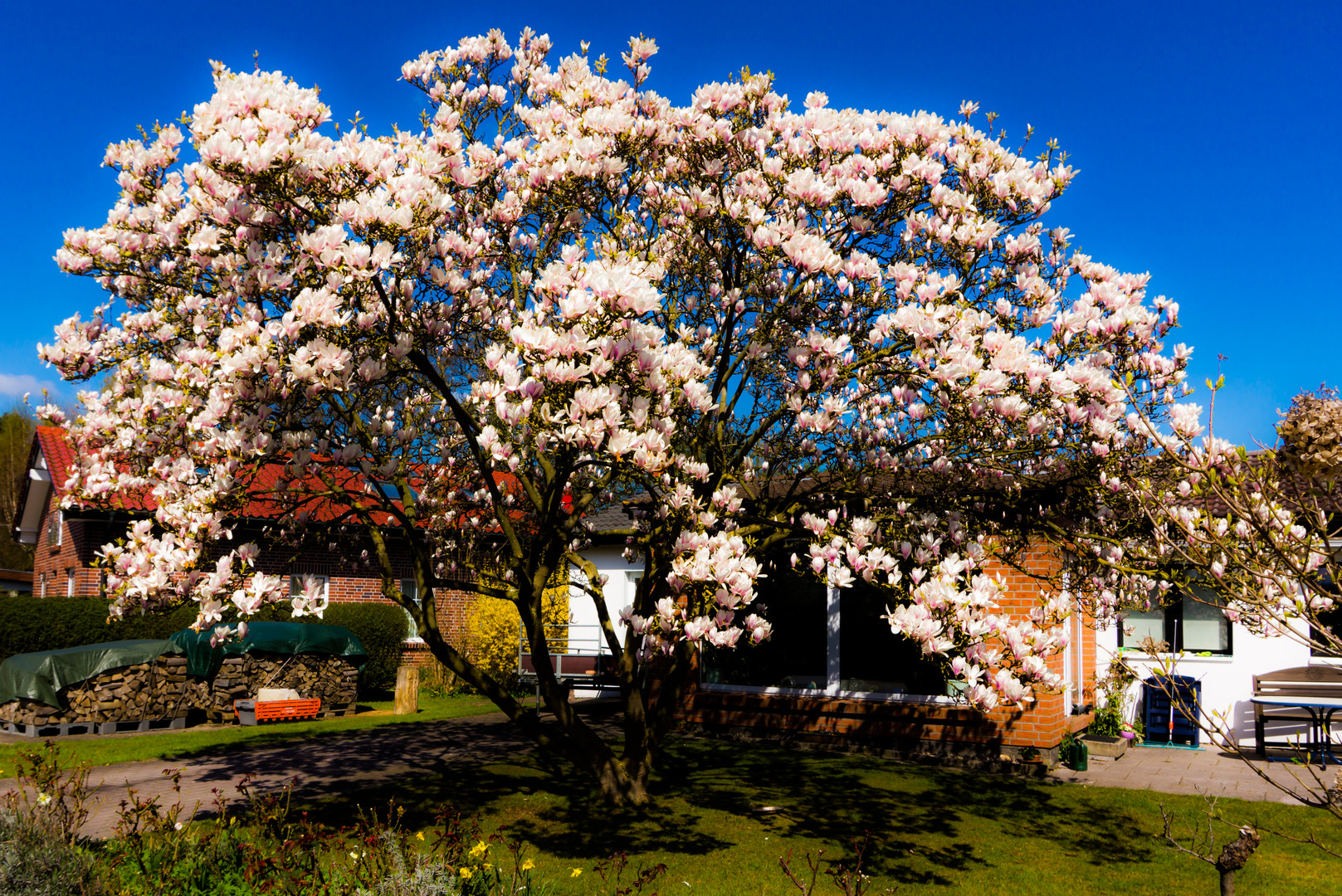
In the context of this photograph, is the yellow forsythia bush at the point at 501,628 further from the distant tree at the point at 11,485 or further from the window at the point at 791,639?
the distant tree at the point at 11,485

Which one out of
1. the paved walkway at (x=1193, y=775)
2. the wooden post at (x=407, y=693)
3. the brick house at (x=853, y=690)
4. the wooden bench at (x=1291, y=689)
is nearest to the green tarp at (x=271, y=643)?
the wooden post at (x=407, y=693)

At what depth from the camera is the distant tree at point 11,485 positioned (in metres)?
40.4

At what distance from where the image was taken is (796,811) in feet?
28.3

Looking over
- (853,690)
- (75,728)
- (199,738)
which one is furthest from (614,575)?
(75,728)

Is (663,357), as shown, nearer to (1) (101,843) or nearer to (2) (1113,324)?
(2) (1113,324)

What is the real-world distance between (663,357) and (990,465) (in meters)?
3.33

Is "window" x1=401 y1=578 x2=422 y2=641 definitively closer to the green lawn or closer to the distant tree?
the green lawn

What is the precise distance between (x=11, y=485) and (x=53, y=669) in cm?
3480

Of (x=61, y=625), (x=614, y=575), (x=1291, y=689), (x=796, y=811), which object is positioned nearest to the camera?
(x=796, y=811)

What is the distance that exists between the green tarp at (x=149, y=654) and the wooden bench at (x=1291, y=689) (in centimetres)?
1521

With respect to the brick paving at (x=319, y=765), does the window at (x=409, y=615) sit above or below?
above

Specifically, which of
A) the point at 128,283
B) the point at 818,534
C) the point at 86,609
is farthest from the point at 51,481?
the point at 818,534

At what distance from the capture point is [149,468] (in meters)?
6.73

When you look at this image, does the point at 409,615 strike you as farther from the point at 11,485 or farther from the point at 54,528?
the point at 11,485
